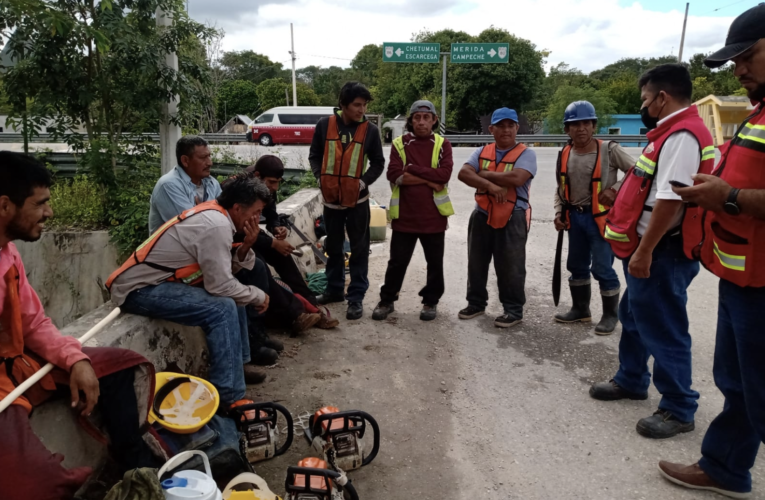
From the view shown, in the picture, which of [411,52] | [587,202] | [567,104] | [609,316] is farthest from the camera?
[567,104]

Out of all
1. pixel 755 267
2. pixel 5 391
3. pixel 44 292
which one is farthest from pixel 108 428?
pixel 44 292

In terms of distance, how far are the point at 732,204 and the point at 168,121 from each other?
636 cm

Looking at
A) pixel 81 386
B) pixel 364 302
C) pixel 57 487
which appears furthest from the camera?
pixel 364 302

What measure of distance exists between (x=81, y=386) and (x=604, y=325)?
13.3 ft

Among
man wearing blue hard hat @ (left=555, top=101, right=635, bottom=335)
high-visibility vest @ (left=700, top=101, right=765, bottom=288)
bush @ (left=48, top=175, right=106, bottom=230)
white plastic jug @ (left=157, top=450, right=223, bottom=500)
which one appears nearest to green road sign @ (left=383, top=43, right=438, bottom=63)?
bush @ (left=48, top=175, right=106, bottom=230)

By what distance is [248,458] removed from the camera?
2967 mm

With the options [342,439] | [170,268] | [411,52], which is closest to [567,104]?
[411,52]

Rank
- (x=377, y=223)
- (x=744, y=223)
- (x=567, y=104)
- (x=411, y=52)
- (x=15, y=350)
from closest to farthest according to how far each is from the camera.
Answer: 1. (x=15, y=350)
2. (x=744, y=223)
3. (x=377, y=223)
4. (x=411, y=52)
5. (x=567, y=104)

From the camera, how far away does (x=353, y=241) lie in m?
5.32

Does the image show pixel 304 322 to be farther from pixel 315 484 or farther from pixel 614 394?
pixel 614 394

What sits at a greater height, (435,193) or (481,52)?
(481,52)

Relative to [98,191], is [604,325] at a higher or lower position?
lower

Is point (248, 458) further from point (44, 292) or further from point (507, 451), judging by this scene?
point (44, 292)

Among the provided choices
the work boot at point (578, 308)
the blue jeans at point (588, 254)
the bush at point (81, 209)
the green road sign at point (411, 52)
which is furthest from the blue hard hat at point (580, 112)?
the green road sign at point (411, 52)
